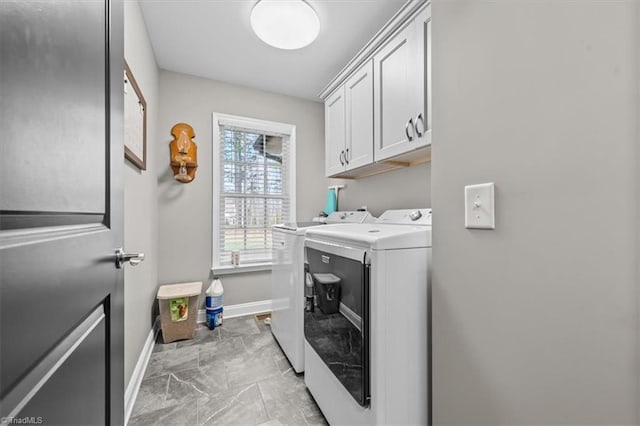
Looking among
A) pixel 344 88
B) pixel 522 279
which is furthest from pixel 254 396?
pixel 344 88

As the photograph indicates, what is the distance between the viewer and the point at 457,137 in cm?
86

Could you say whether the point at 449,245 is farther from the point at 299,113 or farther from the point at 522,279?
the point at 299,113

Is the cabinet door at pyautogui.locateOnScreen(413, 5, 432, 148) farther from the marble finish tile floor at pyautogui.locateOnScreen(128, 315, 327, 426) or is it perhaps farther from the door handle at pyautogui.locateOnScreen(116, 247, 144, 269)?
the marble finish tile floor at pyautogui.locateOnScreen(128, 315, 327, 426)

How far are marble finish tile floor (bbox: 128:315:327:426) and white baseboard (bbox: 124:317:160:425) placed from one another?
35mm

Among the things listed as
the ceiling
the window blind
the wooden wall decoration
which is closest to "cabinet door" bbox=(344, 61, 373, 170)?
the ceiling

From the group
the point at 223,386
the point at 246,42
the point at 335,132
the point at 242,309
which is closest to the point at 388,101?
the point at 335,132

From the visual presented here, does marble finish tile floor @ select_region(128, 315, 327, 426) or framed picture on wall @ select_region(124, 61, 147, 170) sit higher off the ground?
framed picture on wall @ select_region(124, 61, 147, 170)

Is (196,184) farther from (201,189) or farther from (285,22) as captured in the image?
(285,22)

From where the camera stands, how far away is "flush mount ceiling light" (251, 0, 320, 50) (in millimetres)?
1666

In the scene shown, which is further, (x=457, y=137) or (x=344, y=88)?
(x=344, y=88)

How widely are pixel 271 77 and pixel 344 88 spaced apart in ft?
3.11

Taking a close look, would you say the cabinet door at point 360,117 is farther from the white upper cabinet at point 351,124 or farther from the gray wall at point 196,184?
the gray wall at point 196,184

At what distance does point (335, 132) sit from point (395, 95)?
822 millimetres

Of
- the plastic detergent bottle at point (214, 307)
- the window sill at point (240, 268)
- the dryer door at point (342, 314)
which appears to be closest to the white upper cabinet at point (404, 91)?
the dryer door at point (342, 314)
